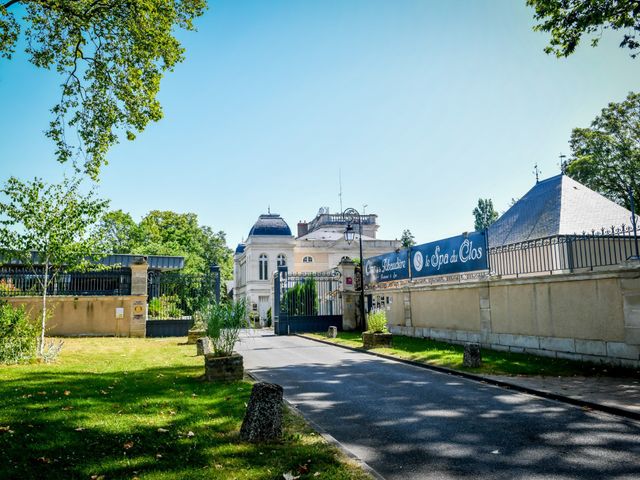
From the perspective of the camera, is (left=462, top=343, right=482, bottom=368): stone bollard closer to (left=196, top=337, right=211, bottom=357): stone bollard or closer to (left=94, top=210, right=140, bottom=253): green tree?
(left=196, top=337, right=211, bottom=357): stone bollard

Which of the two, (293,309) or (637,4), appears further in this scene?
(293,309)

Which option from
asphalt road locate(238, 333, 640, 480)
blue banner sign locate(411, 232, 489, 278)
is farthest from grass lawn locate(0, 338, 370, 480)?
blue banner sign locate(411, 232, 489, 278)

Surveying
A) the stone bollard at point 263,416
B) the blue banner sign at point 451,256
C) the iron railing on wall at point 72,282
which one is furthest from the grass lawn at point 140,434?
the iron railing on wall at point 72,282

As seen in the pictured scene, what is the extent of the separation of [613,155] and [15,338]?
1495 inches

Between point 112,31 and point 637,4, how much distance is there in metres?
14.1

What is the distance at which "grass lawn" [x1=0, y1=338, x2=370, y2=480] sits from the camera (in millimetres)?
4340

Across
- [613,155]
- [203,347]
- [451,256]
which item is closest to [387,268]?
[451,256]

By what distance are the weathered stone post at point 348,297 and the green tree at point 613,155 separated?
21.4 m

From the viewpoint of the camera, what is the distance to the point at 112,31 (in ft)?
45.2

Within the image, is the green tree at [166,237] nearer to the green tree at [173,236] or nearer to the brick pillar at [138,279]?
the green tree at [173,236]

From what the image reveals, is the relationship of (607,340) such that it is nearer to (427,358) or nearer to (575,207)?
(427,358)

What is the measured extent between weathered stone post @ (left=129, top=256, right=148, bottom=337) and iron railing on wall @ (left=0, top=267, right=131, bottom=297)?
16.1 inches

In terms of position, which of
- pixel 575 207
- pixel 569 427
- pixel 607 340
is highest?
pixel 575 207

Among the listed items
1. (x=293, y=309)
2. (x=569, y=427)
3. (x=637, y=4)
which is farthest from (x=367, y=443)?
(x=293, y=309)
